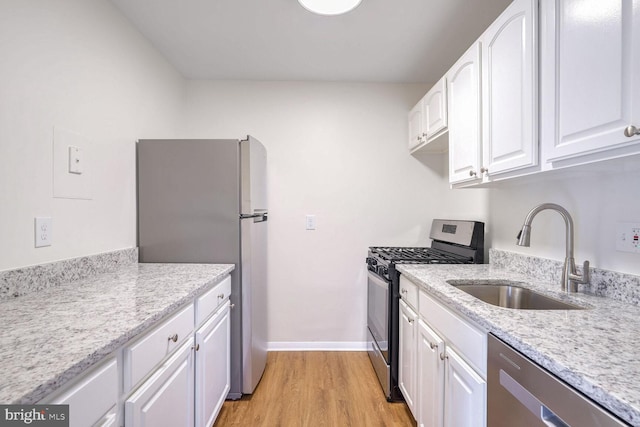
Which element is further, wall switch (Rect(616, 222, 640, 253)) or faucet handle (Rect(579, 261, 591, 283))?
faucet handle (Rect(579, 261, 591, 283))

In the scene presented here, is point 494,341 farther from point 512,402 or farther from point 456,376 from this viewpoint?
point 456,376

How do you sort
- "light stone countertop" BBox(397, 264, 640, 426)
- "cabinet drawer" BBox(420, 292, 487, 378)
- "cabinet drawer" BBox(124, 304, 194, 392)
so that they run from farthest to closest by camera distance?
"cabinet drawer" BBox(420, 292, 487, 378) → "cabinet drawer" BBox(124, 304, 194, 392) → "light stone countertop" BBox(397, 264, 640, 426)

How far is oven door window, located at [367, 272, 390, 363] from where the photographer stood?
1992 millimetres

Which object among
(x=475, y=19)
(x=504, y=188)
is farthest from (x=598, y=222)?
(x=475, y=19)

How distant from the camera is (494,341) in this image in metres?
0.93

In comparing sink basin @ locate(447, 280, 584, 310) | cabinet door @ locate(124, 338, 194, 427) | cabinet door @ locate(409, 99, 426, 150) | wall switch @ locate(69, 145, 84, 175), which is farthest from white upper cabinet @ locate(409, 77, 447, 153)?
wall switch @ locate(69, 145, 84, 175)

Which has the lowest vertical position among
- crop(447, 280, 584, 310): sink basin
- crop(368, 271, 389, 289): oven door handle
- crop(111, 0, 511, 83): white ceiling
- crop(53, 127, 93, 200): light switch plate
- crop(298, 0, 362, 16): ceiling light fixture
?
crop(368, 271, 389, 289): oven door handle

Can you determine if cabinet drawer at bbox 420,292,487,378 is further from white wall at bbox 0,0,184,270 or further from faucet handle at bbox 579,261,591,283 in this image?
white wall at bbox 0,0,184,270

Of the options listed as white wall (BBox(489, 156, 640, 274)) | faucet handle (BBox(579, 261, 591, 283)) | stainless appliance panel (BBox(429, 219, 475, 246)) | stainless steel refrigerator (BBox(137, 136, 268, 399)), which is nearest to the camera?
white wall (BBox(489, 156, 640, 274))

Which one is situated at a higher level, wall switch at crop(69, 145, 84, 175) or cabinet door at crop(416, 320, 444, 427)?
wall switch at crop(69, 145, 84, 175)

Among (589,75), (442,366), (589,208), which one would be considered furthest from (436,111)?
(442,366)

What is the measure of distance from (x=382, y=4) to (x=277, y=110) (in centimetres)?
126

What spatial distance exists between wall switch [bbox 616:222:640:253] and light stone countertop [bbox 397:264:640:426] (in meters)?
0.21

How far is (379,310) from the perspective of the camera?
7.15ft
